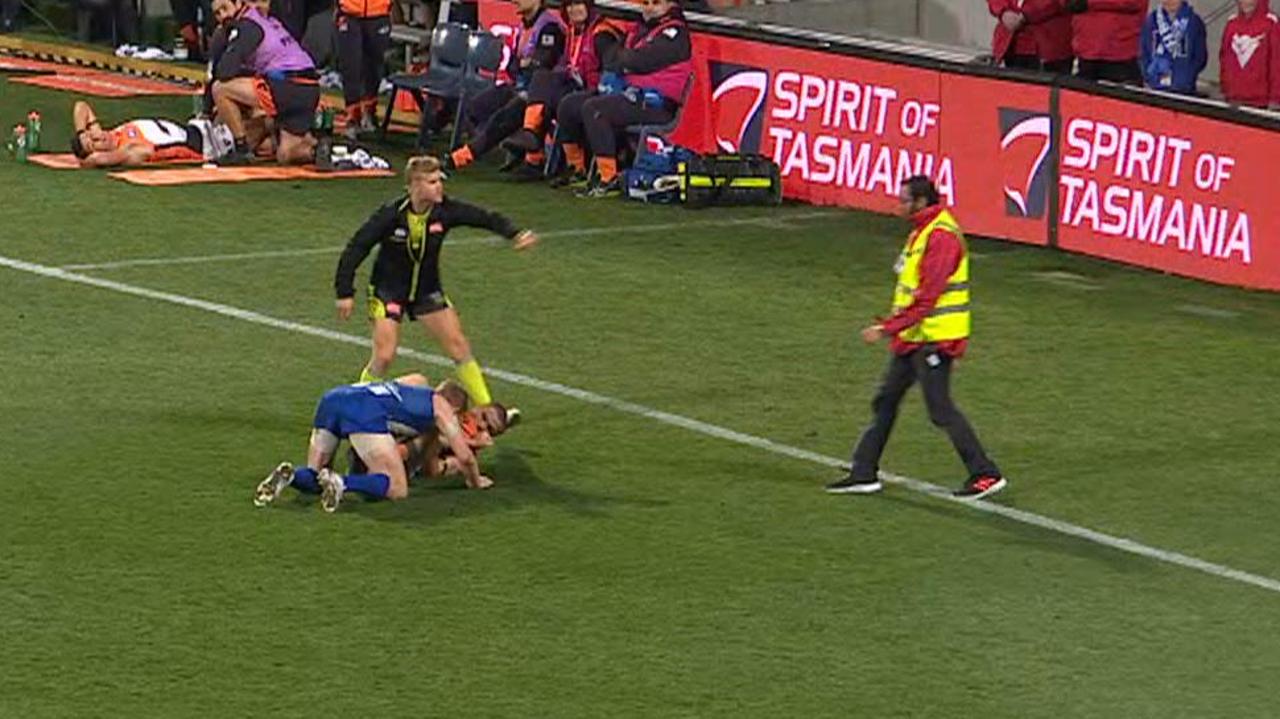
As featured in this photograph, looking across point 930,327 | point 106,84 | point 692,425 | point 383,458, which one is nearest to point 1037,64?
point 692,425

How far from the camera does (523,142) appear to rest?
82.6 feet

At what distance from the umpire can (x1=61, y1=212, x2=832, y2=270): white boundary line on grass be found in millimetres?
7618

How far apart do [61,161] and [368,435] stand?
38.2 feet

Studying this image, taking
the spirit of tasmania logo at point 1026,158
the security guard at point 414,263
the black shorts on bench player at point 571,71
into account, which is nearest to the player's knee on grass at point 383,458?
the security guard at point 414,263

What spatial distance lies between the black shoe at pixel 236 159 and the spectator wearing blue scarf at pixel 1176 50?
7622mm

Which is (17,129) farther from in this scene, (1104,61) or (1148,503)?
(1148,503)

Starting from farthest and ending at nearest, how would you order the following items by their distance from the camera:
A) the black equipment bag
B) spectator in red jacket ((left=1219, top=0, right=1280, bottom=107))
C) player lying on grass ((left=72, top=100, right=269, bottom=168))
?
player lying on grass ((left=72, top=100, right=269, bottom=168)) → the black equipment bag → spectator in red jacket ((left=1219, top=0, right=1280, bottom=107))

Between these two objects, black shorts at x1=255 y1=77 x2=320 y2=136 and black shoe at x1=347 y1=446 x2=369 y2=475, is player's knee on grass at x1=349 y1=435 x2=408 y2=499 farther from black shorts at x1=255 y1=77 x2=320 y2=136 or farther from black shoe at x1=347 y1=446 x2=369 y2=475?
black shorts at x1=255 y1=77 x2=320 y2=136

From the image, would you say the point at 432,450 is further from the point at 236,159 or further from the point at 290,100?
the point at 236,159

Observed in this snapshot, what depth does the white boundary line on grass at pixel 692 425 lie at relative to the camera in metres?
14.0

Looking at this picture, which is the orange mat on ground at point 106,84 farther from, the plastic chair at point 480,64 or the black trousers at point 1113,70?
the black trousers at point 1113,70

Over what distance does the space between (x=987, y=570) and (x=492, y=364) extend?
203 inches

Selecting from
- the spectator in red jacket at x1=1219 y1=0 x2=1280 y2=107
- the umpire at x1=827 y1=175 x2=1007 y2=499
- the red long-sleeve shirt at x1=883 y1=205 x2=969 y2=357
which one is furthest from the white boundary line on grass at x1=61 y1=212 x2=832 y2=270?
the red long-sleeve shirt at x1=883 y1=205 x2=969 y2=357

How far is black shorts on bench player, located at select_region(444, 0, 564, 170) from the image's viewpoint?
25.0 metres
